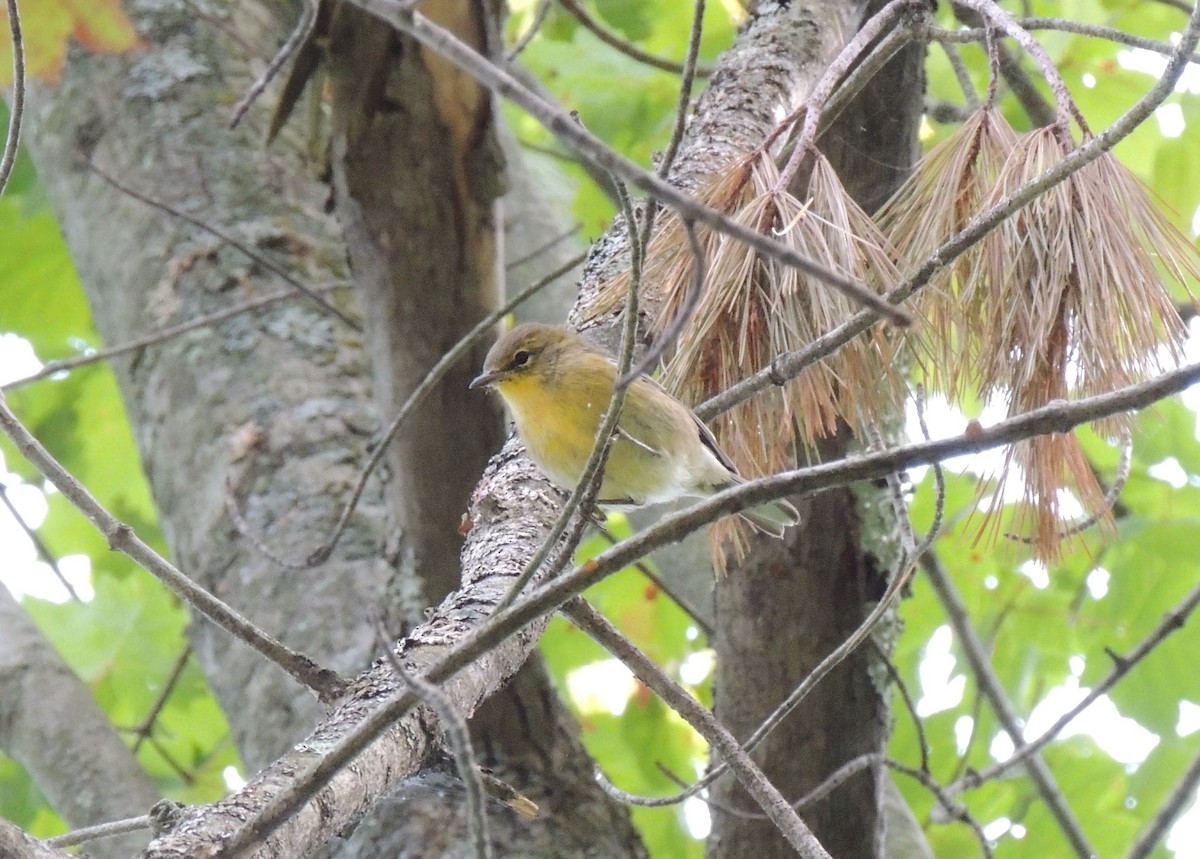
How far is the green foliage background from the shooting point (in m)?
4.39

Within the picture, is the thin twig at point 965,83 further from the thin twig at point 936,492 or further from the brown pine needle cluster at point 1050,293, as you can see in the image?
the thin twig at point 936,492

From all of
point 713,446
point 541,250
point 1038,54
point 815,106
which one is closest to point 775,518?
Answer: point 713,446

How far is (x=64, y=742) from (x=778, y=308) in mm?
2598

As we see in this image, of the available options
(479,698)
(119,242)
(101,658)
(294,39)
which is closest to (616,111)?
(119,242)

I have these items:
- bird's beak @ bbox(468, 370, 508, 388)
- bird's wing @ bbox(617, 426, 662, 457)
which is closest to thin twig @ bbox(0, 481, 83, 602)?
bird's beak @ bbox(468, 370, 508, 388)

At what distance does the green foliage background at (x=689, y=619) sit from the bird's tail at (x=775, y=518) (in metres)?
1.44

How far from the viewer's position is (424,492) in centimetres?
326

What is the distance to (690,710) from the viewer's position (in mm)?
1844

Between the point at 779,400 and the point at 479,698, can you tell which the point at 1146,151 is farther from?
the point at 479,698

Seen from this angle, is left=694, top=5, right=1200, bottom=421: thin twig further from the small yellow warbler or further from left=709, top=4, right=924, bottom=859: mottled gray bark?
left=709, top=4, right=924, bottom=859: mottled gray bark

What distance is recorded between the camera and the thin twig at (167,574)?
1541 mm

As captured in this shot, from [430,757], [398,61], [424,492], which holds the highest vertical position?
[398,61]

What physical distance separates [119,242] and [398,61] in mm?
1606

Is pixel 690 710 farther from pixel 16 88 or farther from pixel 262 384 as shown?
pixel 262 384
